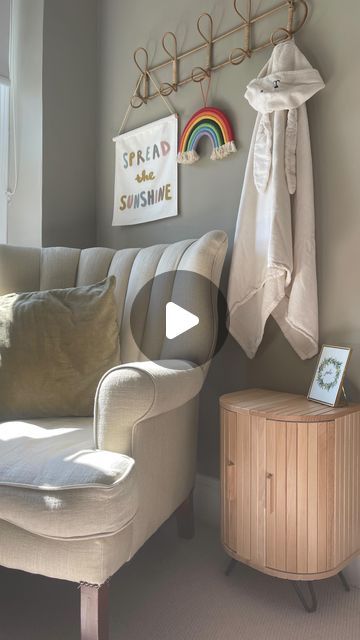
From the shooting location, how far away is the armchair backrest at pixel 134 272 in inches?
63.8

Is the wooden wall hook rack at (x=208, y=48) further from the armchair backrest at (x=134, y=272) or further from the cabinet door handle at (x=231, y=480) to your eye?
the cabinet door handle at (x=231, y=480)

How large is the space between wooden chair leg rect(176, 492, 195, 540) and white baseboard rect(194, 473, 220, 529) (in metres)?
0.15

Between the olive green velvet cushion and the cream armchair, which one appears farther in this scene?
the olive green velvet cushion

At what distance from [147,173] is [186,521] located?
1465 mm

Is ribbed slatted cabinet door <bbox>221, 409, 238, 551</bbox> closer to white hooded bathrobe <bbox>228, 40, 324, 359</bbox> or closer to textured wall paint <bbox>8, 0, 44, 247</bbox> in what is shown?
white hooded bathrobe <bbox>228, 40, 324, 359</bbox>

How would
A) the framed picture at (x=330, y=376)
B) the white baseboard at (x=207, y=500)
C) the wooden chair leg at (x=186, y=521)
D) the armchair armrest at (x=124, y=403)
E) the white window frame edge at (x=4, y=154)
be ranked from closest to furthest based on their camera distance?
the armchair armrest at (x=124, y=403)
the framed picture at (x=330, y=376)
the wooden chair leg at (x=186, y=521)
the white baseboard at (x=207, y=500)
the white window frame edge at (x=4, y=154)

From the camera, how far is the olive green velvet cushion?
1527 mm

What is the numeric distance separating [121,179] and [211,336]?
110 cm

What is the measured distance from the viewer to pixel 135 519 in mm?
1198

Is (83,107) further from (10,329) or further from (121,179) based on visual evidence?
(10,329)

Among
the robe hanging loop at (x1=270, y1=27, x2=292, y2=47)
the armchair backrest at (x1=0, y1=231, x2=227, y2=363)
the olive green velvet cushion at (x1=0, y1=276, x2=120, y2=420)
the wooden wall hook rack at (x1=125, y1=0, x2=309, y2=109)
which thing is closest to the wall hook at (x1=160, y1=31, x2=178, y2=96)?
the wooden wall hook rack at (x1=125, y1=0, x2=309, y2=109)

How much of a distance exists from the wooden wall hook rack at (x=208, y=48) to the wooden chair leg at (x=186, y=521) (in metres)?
1.65

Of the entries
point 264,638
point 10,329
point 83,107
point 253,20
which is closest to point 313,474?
point 264,638
